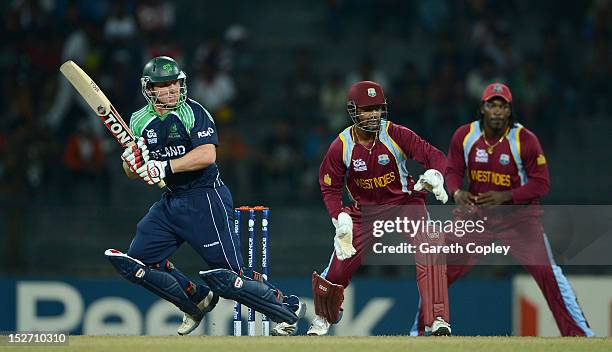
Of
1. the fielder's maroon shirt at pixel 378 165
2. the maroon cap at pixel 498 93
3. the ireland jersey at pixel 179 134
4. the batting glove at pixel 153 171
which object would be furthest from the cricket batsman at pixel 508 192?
the batting glove at pixel 153 171

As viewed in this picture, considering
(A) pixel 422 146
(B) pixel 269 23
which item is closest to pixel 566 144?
(B) pixel 269 23

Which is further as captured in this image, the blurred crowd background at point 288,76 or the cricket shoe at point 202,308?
the blurred crowd background at point 288,76

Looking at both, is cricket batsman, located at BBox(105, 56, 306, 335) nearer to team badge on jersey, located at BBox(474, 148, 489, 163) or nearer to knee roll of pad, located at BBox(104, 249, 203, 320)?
knee roll of pad, located at BBox(104, 249, 203, 320)

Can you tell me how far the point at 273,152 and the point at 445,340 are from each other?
20.7 ft

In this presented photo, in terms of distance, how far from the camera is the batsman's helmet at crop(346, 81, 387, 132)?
872 cm

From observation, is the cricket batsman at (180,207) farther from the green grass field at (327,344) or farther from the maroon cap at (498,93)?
the maroon cap at (498,93)

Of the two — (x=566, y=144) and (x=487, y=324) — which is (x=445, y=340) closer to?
(x=487, y=324)

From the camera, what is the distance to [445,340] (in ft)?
26.1

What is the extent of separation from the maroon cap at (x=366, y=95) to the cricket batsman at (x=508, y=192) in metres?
0.93

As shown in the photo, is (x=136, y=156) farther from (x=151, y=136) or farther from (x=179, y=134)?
(x=179, y=134)

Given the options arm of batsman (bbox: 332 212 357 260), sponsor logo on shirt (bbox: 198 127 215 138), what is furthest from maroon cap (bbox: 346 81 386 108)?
sponsor logo on shirt (bbox: 198 127 215 138)

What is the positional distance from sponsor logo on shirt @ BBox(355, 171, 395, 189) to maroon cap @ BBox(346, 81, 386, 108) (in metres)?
0.48

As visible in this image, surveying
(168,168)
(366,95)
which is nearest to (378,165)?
(366,95)

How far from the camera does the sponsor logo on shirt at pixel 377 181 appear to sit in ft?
29.0
